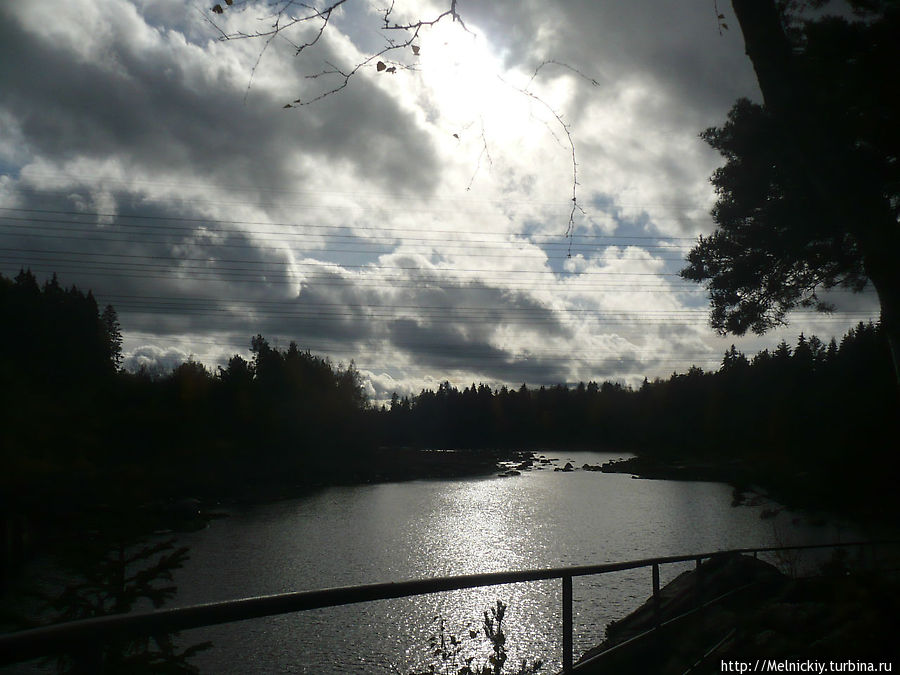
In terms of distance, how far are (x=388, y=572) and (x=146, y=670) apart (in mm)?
21400

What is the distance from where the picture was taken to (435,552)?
97.9 ft

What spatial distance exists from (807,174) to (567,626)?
12.2 feet

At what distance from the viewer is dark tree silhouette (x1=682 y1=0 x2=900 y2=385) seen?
4605 mm

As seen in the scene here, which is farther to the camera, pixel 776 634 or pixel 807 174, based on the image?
pixel 807 174

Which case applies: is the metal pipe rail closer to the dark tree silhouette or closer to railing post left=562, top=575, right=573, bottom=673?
railing post left=562, top=575, right=573, bottom=673

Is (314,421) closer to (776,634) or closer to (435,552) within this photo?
(435,552)

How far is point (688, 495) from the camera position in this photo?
50.2 metres

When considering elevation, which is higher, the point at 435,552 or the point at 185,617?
the point at 185,617

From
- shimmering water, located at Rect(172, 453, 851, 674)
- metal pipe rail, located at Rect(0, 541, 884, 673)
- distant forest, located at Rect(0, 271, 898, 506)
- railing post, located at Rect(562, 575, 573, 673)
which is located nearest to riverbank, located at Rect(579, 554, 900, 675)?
railing post, located at Rect(562, 575, 573, 673)

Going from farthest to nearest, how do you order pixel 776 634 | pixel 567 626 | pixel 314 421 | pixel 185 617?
pixel 314 421
pixel 567 626
pixel 776 634
pixel 185 617

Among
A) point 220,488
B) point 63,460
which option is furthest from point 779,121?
point 220,488

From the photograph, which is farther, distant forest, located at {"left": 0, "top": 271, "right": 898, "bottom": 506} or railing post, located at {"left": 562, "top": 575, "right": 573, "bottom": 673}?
distant forest, located at {"left": 0, "top": 271, "right": 898, "bottom": 506}

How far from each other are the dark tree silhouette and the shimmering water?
213 inches

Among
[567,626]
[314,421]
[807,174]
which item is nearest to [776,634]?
[567,626]
